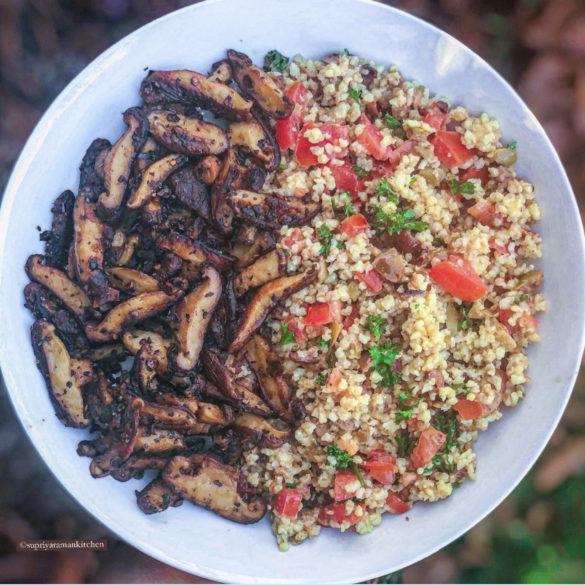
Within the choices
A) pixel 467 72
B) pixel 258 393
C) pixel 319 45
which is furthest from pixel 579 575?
pixel 319 45

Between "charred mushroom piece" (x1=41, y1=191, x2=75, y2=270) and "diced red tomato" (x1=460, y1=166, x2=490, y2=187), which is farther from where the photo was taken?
"diced red tomato" (x1=460, y1=166, x2=490, y2=187)

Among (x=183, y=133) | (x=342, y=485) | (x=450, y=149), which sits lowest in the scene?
(x=342, y=485)

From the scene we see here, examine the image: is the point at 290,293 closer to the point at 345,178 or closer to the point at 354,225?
the point at 354,225

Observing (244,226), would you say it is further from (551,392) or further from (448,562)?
(448,562)

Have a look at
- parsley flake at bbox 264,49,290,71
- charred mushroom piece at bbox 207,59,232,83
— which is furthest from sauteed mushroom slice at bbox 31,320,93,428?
parsley flake at bbox 264,49,290,71

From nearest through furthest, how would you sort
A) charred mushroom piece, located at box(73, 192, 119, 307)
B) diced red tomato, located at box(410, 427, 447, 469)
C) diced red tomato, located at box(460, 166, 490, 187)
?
charred mushroom piece, located at box(73, 192, 119, 307) < diced red tomato, located at box(410, 427, 447, 469) < diced red tomato, located at box(460, 166, 490, 187)

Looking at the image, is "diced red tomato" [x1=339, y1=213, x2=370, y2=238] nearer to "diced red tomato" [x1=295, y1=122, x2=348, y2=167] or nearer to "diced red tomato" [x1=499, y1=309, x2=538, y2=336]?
"diced red tomato" [x1=295, y1=122, x2=348, y2=167]

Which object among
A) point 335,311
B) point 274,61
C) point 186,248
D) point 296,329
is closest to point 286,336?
point 296,329
